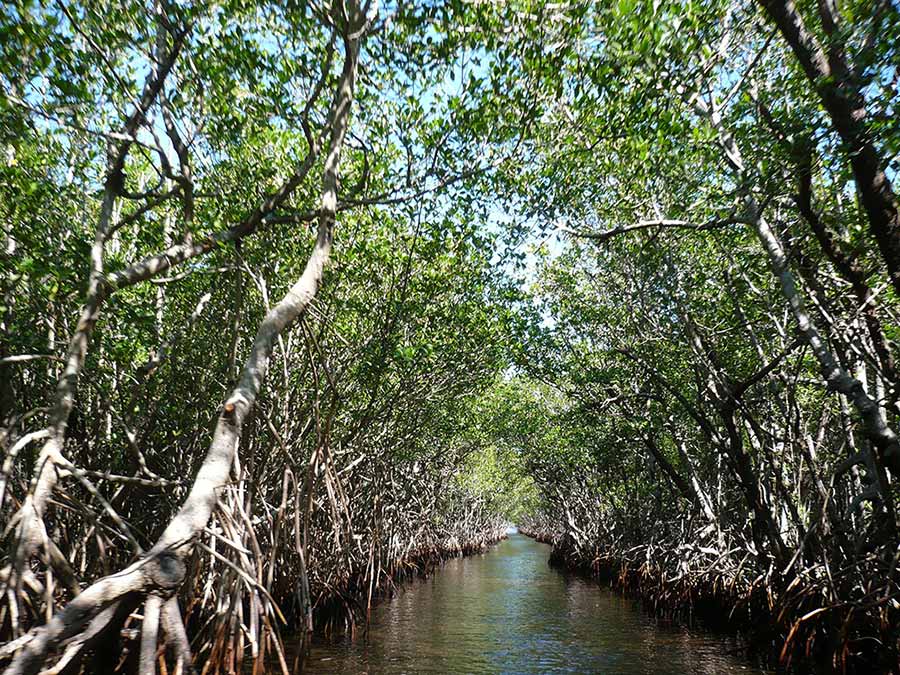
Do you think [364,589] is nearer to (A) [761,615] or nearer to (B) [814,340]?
(A) [761,615]

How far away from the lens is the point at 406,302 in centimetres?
986

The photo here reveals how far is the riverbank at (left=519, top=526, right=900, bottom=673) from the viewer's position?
743cm

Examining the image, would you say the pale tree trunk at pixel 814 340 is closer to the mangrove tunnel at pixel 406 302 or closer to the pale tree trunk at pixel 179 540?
the mangrove tunnel at pixel 406 302

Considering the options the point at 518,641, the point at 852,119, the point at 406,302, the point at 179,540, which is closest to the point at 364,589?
the point at 518,641

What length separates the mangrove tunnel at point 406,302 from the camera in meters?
5.01

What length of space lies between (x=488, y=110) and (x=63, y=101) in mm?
4203

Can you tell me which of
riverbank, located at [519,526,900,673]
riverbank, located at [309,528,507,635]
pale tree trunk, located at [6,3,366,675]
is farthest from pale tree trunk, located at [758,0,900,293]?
riverbank, located at [309,528,507,635]

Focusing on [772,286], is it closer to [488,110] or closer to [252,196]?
[488,110]

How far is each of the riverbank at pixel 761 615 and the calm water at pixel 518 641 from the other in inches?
20.9

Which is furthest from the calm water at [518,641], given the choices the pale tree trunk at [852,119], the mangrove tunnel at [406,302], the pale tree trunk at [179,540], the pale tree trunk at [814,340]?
the pale tree trunk at [852,119]

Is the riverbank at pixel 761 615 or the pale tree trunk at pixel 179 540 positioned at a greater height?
the pale tree trunk at pixel 179 540

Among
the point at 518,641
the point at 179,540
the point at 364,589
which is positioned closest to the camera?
the point at 179,540

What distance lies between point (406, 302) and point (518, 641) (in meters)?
6.63

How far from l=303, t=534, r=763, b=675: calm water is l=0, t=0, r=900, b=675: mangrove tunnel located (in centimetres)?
14
